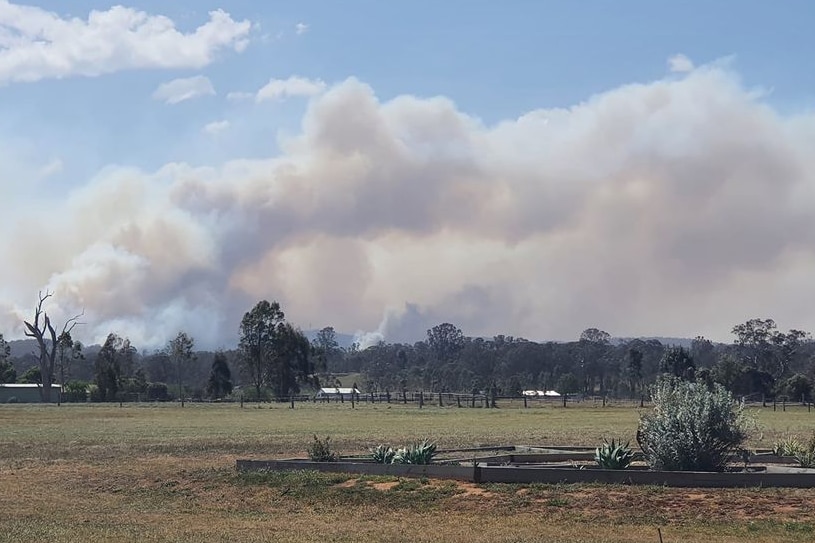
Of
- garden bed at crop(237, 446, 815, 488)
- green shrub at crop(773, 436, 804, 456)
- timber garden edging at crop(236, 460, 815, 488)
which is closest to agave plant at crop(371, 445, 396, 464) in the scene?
garden bed at crop(237, 446, 815, 488)

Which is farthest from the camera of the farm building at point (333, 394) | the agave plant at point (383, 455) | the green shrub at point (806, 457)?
the farm building at point (333, 394)

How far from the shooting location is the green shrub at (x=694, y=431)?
→ 22.9m

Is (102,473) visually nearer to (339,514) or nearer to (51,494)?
(51,494)

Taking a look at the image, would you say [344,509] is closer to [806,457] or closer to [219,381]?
[806,457]

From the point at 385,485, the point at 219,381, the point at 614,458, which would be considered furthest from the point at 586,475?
the point at 219,381

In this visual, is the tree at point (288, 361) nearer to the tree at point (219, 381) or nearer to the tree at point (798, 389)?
the tree at point (219, 381)

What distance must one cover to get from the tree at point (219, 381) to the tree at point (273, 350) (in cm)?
430

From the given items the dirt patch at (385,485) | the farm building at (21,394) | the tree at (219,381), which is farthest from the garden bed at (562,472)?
the tree at (219,381)

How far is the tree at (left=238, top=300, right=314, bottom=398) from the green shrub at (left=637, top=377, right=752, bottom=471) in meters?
127

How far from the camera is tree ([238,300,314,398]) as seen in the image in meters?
149

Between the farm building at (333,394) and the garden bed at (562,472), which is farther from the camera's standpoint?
the farm building at (333,394)

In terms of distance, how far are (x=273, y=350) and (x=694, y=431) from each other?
128125 millimetres

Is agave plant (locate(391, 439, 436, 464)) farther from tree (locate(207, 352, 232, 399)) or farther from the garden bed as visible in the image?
tree (locate(207, 352, 232, 399))

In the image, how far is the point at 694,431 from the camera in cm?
2297
